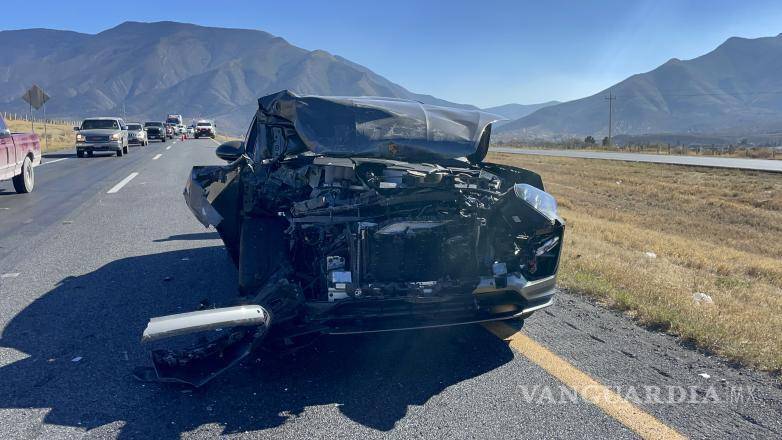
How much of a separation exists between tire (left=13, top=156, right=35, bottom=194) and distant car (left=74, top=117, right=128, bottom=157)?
1328cm

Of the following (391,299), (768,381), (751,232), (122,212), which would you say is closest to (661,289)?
(768,381)

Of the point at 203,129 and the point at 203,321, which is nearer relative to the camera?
the point at 203,321

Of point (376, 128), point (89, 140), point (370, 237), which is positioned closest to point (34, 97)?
point (89, 140)

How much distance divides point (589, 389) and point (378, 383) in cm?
126

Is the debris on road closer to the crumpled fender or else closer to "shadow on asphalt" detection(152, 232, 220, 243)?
the crumpled fender

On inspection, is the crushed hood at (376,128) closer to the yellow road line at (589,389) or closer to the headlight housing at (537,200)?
the headlight housing at (537,200)

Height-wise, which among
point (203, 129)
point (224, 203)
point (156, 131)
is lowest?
point (224, 203)

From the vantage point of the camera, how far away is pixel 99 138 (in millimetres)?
25188

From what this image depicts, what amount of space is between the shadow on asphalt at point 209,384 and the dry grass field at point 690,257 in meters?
1.57

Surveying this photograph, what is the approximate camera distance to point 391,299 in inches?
144

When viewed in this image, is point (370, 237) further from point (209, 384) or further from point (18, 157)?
point (18, 157)

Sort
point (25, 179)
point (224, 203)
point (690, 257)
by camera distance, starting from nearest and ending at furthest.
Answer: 1. point (224, 203)
2. point (690, 257)
3. point (25, 179)

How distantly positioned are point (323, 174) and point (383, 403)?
1.71 m

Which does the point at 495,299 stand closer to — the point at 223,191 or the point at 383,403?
the point at 383,403
